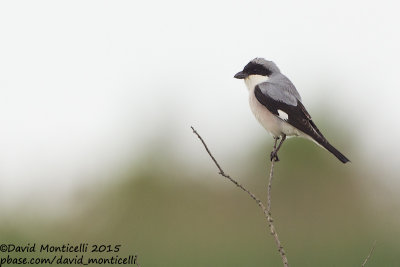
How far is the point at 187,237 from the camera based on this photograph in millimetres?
10375

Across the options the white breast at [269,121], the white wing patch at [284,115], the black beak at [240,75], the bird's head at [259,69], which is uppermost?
the bird's head at [259,69]

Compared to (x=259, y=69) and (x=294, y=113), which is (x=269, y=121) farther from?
(x=259, y=69)

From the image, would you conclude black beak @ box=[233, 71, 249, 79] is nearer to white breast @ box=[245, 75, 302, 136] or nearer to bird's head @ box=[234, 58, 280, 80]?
bird's head @ box=[234, 58, 280, 80]

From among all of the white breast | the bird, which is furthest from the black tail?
the white breast

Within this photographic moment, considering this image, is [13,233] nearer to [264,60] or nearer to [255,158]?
[255,158]

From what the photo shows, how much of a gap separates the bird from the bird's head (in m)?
0.04

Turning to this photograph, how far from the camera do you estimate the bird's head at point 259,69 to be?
6.47m

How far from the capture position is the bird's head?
6.47 metres

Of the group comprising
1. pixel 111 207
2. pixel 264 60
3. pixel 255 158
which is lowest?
pixel 111 207

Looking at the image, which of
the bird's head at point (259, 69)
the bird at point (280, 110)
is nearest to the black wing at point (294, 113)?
the bird at point (280, 110)

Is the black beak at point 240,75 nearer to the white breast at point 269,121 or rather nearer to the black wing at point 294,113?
the white breast at point 269,121

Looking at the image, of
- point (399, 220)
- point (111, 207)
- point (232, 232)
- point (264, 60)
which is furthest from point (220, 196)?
point (264, 60)

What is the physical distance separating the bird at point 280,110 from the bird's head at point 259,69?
0.15ft

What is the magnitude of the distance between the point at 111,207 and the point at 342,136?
307 centimetres
